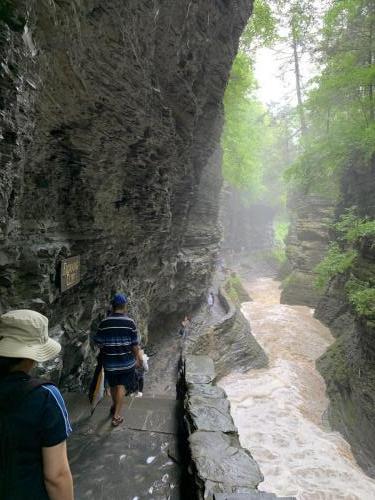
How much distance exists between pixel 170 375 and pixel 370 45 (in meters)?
16.6

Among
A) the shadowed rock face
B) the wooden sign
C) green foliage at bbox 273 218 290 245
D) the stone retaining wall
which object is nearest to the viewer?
the stone retaining wall

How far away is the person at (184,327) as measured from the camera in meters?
13.5

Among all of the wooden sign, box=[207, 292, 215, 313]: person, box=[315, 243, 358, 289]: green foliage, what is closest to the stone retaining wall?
the wooden sign

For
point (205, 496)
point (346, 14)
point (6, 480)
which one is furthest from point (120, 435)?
point (346, 14)

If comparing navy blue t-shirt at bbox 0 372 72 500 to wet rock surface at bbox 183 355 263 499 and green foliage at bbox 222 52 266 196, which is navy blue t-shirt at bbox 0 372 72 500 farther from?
green foliage at bbox 222 52 266 196

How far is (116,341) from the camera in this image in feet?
16.5

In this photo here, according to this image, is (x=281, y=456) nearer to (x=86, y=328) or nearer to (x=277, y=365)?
(x=277, y=365)

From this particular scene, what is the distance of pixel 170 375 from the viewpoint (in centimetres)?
1118

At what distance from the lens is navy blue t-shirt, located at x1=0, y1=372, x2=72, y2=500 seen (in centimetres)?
195

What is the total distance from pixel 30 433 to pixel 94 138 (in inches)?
200

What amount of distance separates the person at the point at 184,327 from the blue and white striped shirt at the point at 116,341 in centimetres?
836

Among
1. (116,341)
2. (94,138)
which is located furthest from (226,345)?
(94,138)

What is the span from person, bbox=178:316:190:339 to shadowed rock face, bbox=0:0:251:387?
3442mm

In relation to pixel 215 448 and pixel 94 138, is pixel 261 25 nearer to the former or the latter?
pixel 94 138
